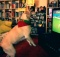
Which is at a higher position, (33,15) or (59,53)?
(33,15)

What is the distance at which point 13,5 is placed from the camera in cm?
621

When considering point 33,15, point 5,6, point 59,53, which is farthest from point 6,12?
point 59,53

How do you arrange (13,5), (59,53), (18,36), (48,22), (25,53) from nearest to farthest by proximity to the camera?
(59,53), (18,36), (25,53), (48,22), (13,5)

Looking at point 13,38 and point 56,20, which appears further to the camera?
point 56,20

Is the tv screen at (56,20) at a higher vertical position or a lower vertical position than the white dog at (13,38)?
higher

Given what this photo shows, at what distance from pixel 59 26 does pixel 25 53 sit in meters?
0.93

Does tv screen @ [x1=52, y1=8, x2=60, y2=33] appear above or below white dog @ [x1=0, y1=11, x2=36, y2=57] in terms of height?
above

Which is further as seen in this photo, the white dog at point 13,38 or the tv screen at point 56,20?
the tv screen at point 56,20

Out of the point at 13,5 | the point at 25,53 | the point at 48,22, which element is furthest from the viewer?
the point at 13,5

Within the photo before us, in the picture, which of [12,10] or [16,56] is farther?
[12,10]

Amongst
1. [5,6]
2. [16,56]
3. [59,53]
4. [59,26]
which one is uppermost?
[5,6]

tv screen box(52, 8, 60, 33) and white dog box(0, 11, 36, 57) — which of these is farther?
tv screen box(52, 8, 60, 33)

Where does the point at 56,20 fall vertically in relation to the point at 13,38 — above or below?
above

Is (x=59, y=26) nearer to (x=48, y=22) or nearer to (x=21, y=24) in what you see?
(x=21, y=24)
